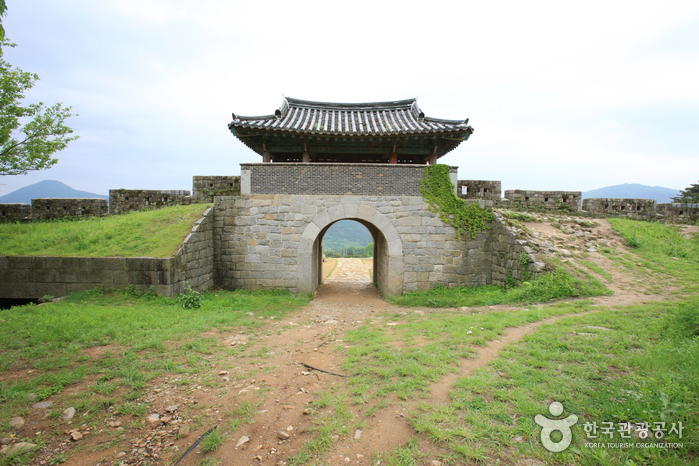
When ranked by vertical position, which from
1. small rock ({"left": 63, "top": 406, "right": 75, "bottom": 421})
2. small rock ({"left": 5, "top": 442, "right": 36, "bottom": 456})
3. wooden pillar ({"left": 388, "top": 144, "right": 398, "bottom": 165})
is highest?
wooden pillar ({"left": 388, "top": 144, "right": 398, "bottom": 165})

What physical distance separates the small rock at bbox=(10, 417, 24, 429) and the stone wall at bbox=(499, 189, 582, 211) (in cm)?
1353

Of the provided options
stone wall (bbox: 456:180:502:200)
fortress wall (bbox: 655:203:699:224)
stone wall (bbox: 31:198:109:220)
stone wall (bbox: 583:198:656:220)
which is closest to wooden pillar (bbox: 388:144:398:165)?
stone wall (bbox: 456:180:502:200)

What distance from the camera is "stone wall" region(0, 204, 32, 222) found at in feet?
37.8

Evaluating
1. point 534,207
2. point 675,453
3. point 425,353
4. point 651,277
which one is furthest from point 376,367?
point 534,207

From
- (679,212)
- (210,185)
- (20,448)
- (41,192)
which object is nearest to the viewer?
(20,448)

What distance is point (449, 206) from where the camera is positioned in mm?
9680

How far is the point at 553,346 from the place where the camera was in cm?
430

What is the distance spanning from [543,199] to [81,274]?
15.5 metres

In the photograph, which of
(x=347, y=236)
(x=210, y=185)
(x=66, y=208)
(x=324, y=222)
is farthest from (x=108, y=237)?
(x=347, y=236)

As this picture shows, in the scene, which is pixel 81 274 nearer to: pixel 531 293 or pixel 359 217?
pixel 359 217

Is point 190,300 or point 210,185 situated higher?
point 210,185

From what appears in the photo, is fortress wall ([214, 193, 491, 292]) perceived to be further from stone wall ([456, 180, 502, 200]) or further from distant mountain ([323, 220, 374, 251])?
distant mountain ([323, 220, 374, 251])

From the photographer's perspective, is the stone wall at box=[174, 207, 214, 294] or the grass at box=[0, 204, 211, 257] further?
the stone wall at box=[174, 207, 214, 294]

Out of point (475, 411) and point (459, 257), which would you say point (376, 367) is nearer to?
point (475, 411)
